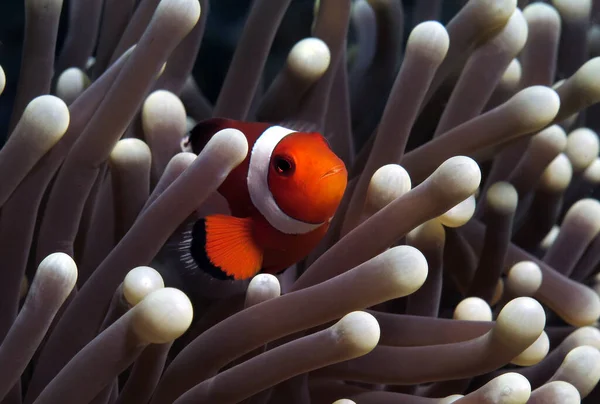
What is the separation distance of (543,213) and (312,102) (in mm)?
403

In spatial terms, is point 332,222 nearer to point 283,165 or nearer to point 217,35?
point 283,165

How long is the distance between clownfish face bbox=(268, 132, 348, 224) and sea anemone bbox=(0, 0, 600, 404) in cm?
4

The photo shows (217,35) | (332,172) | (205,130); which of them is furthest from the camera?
(217,35)

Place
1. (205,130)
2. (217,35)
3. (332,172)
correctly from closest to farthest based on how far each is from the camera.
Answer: (332,172)
(205,130)
(217,35)

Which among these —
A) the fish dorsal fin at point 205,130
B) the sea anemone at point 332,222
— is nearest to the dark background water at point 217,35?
the sea anemone at point 332,222

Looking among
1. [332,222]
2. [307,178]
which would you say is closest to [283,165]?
[307,178]

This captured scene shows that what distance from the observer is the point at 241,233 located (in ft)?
2.63

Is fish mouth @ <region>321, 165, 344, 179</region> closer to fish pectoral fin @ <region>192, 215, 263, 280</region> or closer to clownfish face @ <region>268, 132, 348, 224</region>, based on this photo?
clownfish face @ <region>268, 132, 348, 224</region>

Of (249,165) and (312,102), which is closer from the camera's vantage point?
(249,165)

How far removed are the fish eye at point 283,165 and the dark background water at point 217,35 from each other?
0.55m

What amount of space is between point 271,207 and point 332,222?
0.39 ft

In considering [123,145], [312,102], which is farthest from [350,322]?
[312,102]

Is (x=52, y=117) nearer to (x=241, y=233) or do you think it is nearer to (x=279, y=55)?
(x=241, y=233)

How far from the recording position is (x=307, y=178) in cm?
77
